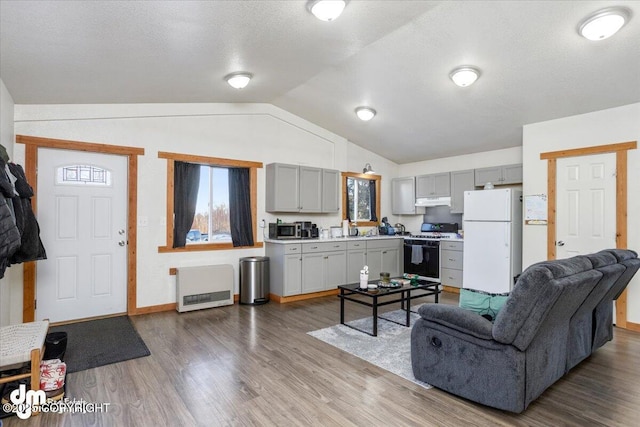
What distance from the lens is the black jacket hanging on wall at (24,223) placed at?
2793 millimetres

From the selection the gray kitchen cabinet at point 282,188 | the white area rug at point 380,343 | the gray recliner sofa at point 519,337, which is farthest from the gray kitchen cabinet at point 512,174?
the gray kitchen cabinet at point 282,188

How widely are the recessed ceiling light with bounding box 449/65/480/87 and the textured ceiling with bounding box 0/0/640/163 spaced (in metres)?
0.08

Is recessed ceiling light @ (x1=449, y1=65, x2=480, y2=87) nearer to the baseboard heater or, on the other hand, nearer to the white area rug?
the white area rug

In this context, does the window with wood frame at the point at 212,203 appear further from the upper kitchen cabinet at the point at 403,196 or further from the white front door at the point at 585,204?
the white front door at the point at 585,204

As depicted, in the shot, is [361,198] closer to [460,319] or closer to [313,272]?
[313,272]

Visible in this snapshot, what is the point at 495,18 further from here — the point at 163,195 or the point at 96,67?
the point at 163,195

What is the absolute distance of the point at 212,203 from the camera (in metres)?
5.25

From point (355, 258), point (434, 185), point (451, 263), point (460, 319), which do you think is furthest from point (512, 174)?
point (460, 319)

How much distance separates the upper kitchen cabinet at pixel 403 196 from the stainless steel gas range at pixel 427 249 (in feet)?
1.67

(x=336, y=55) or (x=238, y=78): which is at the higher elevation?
(x=336, y=55)

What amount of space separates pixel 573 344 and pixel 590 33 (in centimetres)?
258

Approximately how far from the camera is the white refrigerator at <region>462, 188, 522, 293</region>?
503 cm

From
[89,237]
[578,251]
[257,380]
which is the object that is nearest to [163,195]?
[89,237]

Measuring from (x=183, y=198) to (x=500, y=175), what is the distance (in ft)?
16.2
